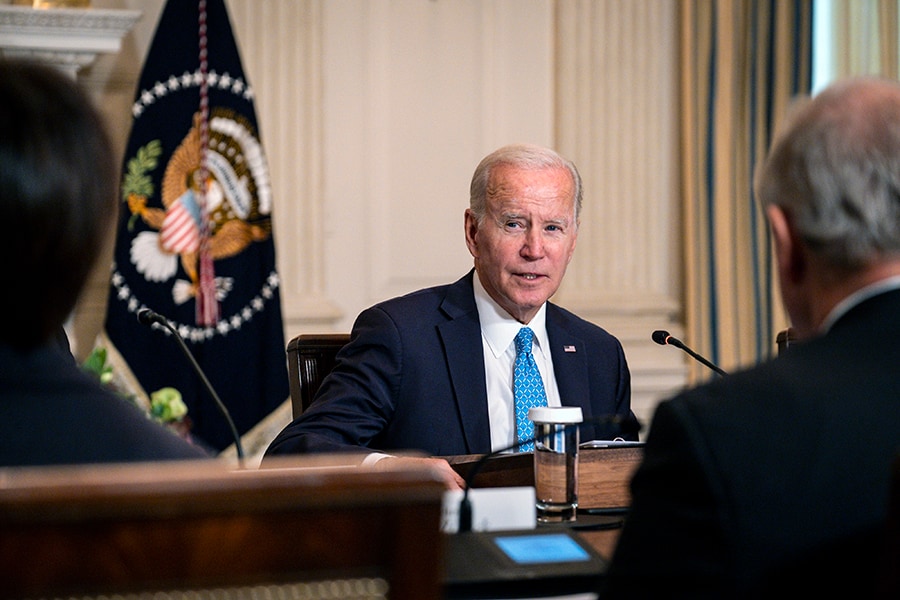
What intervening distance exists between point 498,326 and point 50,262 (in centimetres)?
207

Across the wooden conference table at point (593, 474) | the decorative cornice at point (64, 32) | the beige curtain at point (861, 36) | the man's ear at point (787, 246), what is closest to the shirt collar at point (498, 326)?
the wooden conference table at point (593, 474)

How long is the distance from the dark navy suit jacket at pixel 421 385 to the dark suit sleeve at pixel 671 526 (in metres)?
1.64

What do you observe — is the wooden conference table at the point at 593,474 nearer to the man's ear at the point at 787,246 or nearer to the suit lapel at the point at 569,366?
the suit lapel at the point at 569,366

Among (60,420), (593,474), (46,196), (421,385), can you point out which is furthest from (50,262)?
(421,385)

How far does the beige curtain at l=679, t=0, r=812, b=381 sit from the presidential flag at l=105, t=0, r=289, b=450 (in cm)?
210

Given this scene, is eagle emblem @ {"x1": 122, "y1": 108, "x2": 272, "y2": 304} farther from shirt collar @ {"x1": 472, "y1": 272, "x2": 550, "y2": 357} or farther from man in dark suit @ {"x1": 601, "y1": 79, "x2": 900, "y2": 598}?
man in dark suit @ {"x1": 601, "y1": 79, "x2": 900, "y2": 598}

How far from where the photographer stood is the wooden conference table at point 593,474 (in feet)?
7.56

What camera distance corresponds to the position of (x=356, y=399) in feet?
9.59

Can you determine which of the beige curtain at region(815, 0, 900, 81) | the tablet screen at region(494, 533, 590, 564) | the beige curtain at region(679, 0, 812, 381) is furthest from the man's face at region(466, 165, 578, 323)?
the beige curtain at region(815, 0, 900, 81)

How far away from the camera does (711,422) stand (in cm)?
122

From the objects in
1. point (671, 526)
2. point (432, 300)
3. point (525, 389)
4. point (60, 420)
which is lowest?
point (525, 389)

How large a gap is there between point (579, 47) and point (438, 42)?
0.70 meters

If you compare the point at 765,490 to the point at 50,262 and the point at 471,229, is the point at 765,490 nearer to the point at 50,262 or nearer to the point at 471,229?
the point at 50,262

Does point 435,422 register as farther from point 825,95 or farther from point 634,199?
point 634,199
